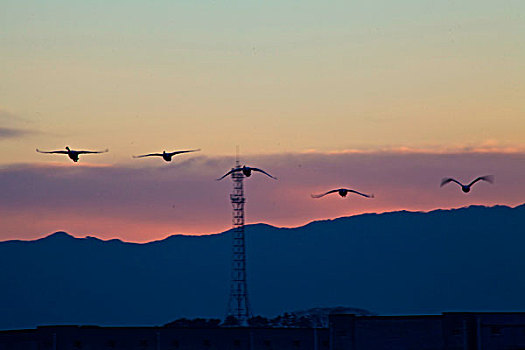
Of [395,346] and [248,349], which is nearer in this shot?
[395,346]

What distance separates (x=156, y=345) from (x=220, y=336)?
5.98 m

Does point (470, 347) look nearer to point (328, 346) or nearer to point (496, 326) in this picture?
point (496, 326)

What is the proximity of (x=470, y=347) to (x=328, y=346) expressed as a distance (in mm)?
15047

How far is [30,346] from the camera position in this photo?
120062 millimetres

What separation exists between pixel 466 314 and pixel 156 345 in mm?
30688

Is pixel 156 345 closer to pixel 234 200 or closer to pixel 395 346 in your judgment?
pixel 395 346

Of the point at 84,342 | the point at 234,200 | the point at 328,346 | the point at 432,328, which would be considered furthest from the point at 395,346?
the point at 234,200

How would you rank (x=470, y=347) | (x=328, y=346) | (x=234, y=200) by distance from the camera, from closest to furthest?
(x=470, y=347), (x=328, y=346), (x=234, y=200)

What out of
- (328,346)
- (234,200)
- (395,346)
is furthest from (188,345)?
(234,200)

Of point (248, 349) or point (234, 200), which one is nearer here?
point (248, 349)

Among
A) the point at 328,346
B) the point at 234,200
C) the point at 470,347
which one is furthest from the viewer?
the point at 234,200

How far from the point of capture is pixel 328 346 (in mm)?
117250

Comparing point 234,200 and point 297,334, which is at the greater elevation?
point 234,200

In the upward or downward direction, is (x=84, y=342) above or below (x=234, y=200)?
below
